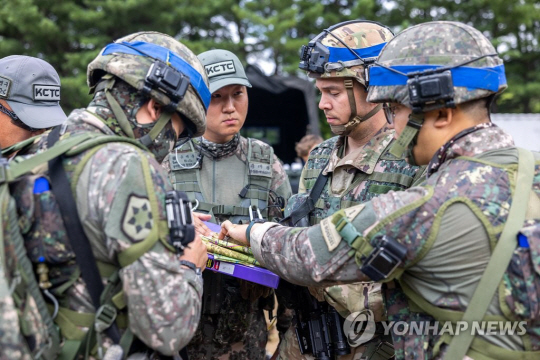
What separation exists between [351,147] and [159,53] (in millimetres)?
1613

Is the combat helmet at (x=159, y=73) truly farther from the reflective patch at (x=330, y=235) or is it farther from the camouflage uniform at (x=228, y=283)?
the camouflage uniform at (x=228, y=283)

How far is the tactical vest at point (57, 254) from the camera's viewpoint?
238 centimetres

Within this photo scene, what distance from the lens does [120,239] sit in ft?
7.82

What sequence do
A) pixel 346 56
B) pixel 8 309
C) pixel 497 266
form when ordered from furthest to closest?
pixel 346 56, pixel 497 266, pixel 8 309

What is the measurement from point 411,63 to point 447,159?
1.58 ft

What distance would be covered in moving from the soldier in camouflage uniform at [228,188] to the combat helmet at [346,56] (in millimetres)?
781

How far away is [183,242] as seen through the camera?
8.30ft

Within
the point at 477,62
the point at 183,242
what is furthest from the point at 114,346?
the point at 477,62

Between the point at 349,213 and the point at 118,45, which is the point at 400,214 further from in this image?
the point at 118,45

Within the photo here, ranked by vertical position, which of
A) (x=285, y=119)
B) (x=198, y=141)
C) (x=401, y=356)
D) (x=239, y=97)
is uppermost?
(x=239, y=97)

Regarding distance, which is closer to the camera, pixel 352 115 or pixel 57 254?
pixel 57 254

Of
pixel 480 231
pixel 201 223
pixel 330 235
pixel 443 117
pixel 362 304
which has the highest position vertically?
pixel 443 117

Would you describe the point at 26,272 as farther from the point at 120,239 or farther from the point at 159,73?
the point at 159,73

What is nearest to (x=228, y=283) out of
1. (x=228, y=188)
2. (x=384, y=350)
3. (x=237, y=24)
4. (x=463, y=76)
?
(x=228, y=188)
